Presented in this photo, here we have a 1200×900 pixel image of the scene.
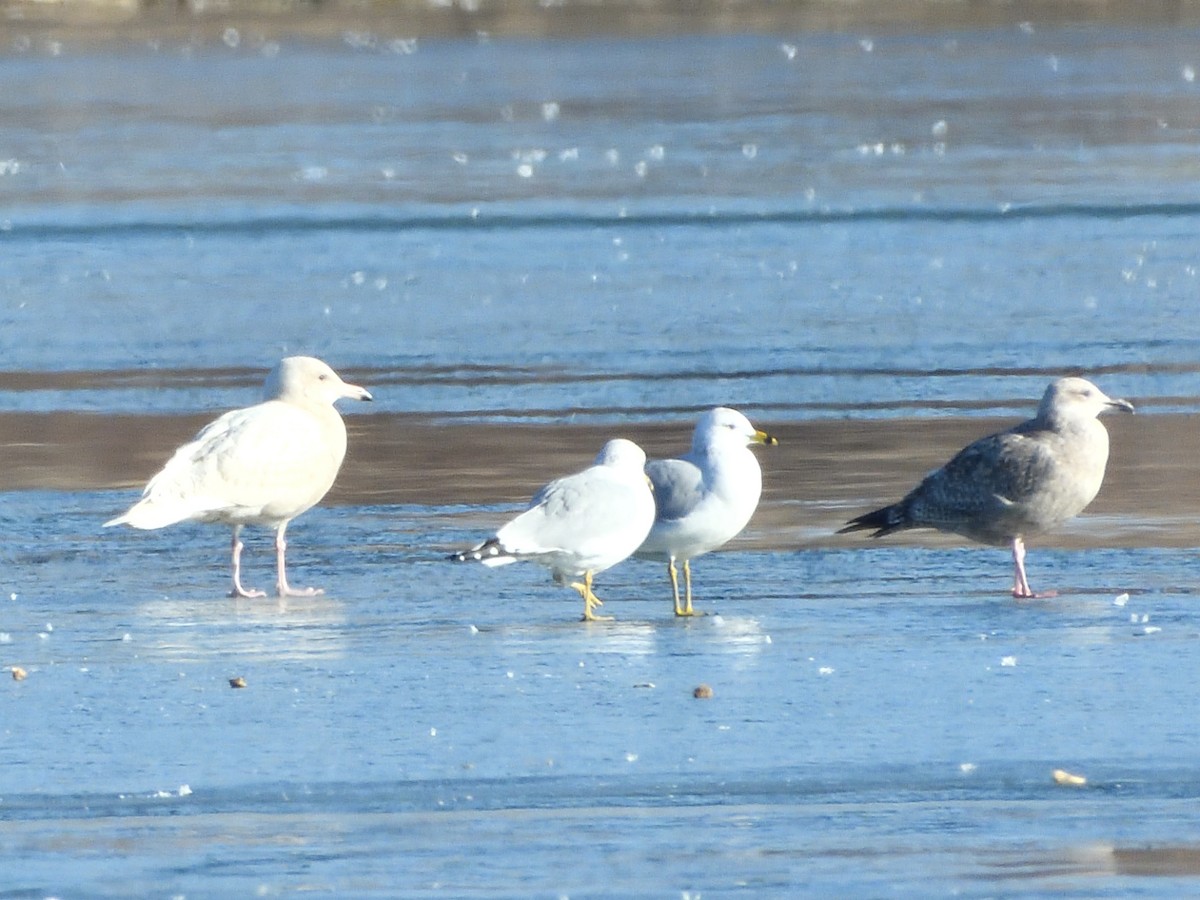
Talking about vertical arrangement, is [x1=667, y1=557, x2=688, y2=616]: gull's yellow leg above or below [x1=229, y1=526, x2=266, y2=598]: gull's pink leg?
below

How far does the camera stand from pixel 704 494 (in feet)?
24.5

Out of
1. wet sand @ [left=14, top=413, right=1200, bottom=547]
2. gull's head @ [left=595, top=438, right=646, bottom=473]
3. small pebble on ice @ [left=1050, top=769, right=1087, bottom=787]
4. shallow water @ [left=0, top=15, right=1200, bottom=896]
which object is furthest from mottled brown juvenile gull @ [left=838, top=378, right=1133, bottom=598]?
small pebble on ice @ [left=1050, top=769, right=1087, bottom=787]

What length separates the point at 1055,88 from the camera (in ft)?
91.1

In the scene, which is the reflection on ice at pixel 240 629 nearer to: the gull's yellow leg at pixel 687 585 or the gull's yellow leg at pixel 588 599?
the gull's yellow leg at pixel 588 599

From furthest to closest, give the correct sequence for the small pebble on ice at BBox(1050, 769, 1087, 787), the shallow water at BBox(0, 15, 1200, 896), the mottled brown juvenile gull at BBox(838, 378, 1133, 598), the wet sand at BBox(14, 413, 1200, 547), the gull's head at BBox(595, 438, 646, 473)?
the wet sand at BBox(14, 413, 1200, 547)
the mottled brown juvenile gull at BBox(838, 378, 1133, 598)
the gull's head at BBox(595, 438, 646, 473)
the small pebble on ice at BBox(1050, 769, 1087, 787)
the shallow water at BBox(0, 15, 1200, 896)

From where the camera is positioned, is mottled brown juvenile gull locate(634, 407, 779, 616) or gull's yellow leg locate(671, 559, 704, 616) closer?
gull's yellow leg locate(671, 559, 704, 616)

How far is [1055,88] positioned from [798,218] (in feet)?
37.6

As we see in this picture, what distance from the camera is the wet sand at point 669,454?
28.8ft

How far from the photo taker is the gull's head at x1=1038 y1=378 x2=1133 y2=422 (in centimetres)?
794

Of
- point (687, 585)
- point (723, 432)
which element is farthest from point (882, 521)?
point (687, 585)

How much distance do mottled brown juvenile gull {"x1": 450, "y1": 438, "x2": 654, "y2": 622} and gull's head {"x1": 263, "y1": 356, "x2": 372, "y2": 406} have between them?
1.48m

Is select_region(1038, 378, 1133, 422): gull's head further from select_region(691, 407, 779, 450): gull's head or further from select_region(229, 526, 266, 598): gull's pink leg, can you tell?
select_region(229, 526, 266, 598): gull's pink leg

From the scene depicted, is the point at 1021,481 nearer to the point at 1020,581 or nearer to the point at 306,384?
the point at 1020,581

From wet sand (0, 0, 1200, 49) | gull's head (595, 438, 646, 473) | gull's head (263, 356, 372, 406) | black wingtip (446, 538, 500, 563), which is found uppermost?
wet sand (0, 0, 1200, 49)
